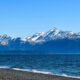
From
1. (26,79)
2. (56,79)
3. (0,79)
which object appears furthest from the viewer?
(56,79)

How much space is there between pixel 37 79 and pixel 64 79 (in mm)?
4331

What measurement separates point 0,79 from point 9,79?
6.46 ft

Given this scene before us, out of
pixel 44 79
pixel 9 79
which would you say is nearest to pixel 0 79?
pixel 9 79

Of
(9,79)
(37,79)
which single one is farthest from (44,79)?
(9,79)

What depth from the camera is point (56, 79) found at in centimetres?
4253

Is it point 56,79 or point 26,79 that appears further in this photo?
point 56,79

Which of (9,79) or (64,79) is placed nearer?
(9,79)

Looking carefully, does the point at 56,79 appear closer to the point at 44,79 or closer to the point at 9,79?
the point at 44,79

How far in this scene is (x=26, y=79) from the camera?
3978 centimetres

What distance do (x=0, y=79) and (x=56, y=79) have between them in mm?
8959

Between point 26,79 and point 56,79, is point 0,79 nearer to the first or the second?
point 26,79

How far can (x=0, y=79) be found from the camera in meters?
36.3

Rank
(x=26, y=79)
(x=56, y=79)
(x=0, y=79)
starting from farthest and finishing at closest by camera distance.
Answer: (x=56, y=79), (x=26, y=79), (x=0, y=79)

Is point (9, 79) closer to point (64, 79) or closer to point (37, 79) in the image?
point (37, 79)
